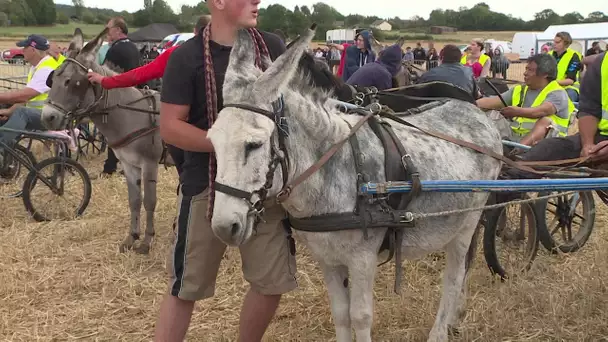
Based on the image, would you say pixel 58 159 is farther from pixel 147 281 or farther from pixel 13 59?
pixel 13 59

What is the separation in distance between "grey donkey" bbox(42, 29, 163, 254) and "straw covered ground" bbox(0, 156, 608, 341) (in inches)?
21.8

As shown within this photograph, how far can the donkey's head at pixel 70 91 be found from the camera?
5.54 metres

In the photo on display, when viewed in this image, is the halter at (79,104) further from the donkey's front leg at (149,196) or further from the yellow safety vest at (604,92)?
the yellow safety vest at (604,92)

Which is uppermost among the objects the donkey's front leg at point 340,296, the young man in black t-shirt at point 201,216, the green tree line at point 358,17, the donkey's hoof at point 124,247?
the green tree line at point 358,17

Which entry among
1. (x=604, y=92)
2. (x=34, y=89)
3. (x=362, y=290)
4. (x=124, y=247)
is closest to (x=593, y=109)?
(x=604, y=92)

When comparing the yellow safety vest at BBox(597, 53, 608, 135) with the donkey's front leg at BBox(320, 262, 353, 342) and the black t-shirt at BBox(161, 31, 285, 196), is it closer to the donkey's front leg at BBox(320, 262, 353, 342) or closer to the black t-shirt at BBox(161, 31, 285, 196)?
the donkey's front leg at BBox(320, 262, 353, 342)

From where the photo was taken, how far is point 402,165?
9.57 ft

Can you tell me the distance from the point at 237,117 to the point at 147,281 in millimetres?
3177

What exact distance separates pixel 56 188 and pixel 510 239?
509 centimetres

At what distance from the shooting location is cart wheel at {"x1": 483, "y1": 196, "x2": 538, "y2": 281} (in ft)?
15.6

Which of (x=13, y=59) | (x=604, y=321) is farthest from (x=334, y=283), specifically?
(x=13, y=59)

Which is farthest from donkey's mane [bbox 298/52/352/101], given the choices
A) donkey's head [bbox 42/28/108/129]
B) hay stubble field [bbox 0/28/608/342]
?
donkey's head [bbox 42/28/108/129]

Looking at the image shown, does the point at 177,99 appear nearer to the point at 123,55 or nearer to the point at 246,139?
the point at 246,139

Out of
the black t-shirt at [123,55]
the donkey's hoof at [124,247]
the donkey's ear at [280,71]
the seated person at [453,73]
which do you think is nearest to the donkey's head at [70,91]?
the donkey's hoof at [124,247]
